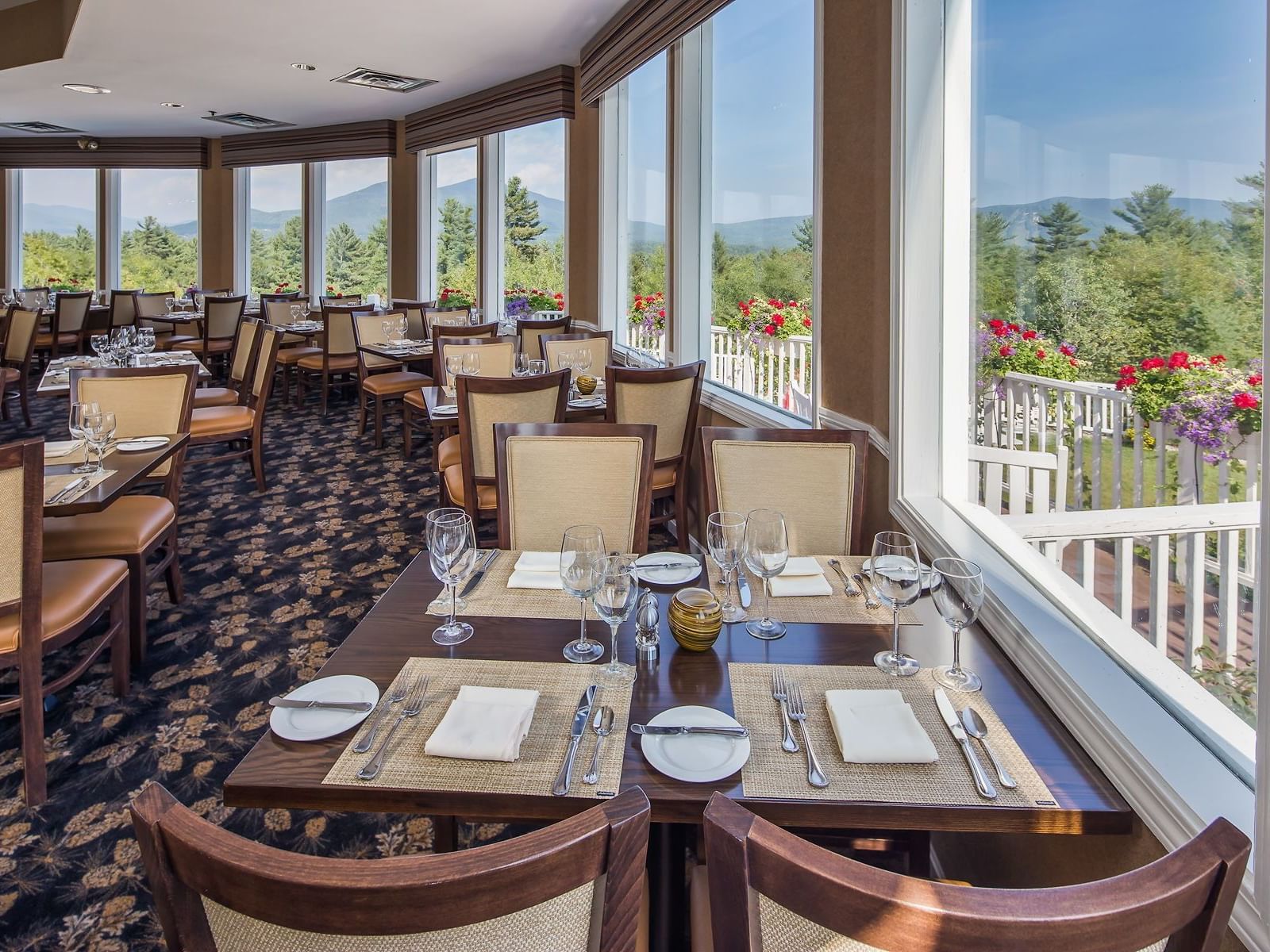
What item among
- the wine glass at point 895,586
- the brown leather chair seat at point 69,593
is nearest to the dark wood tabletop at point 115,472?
the brown leather chair seat at point 69,593

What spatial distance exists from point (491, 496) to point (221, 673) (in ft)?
3.46

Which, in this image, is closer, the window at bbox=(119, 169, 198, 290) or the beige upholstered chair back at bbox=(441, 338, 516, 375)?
the beige upholstered chair back at bbox=(441, 338, 516, 375)

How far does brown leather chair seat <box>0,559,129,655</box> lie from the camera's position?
6.25 feet

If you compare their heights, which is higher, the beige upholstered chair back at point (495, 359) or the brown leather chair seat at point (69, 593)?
the beige upholstered chair back at point (495, 359)

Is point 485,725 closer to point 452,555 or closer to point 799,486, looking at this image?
point 452,555

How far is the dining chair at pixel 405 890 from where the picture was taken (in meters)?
0.59

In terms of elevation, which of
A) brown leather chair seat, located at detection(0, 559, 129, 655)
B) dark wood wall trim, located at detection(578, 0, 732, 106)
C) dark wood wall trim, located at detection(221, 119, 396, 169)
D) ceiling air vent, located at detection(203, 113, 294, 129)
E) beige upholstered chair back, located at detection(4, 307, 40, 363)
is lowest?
brown leather chair seat, located at detection(0, 559, 129, 655)

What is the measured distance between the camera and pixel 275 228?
9.87m

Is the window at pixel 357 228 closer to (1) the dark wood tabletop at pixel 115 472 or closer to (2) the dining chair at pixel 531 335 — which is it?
(2) the dining chair at pixel 531 335

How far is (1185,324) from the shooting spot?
1.22m

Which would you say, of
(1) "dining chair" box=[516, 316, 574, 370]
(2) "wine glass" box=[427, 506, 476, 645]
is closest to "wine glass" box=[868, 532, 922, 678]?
(2) "wine glass" box=[427, 506, 476, 645]

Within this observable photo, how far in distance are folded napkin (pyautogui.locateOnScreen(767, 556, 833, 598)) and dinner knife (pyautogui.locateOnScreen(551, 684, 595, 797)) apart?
522 millimetres

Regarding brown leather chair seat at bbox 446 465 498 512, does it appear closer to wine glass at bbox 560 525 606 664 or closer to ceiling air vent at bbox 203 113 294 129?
wine glass at bbox 560 525 606 664

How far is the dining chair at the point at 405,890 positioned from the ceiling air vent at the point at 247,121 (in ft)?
31.1
